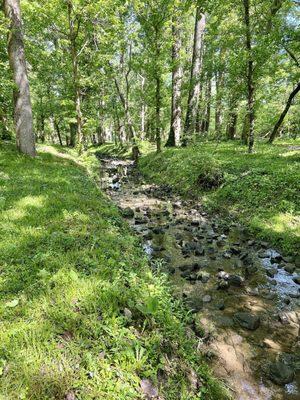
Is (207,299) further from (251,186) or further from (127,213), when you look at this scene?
(251,186)

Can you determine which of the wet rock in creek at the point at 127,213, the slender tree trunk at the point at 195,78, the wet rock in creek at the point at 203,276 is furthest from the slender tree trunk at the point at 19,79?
the slender tree trunk at the point at 195,78

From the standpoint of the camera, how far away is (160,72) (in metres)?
16.8

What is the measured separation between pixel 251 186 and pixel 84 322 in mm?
7990

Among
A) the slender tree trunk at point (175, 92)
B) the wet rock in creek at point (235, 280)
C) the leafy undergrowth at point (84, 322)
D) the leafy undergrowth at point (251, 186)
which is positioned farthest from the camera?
the slender tree trunk at point (175, 92)

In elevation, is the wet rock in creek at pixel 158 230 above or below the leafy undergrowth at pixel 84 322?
below

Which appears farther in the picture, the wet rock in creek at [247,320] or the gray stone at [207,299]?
the gray stone at [207,299]

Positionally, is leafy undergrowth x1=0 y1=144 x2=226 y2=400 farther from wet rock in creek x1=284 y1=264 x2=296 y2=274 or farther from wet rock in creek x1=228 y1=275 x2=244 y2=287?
wet rock in creek x1=284 y1=264 x2=296 y2=274

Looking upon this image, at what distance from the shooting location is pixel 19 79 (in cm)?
1124

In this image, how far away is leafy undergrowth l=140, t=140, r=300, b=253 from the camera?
762 cm

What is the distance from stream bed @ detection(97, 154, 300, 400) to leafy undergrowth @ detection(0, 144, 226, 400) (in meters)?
0.51

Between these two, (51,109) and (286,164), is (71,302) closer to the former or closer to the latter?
(286,164)

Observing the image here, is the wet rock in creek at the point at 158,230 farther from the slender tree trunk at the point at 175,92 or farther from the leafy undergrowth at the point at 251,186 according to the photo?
the slender tree trunk at the point at 175,92

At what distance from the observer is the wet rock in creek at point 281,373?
347 centimetres

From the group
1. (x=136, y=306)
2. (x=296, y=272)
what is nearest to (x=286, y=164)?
(x=296, y=272)
